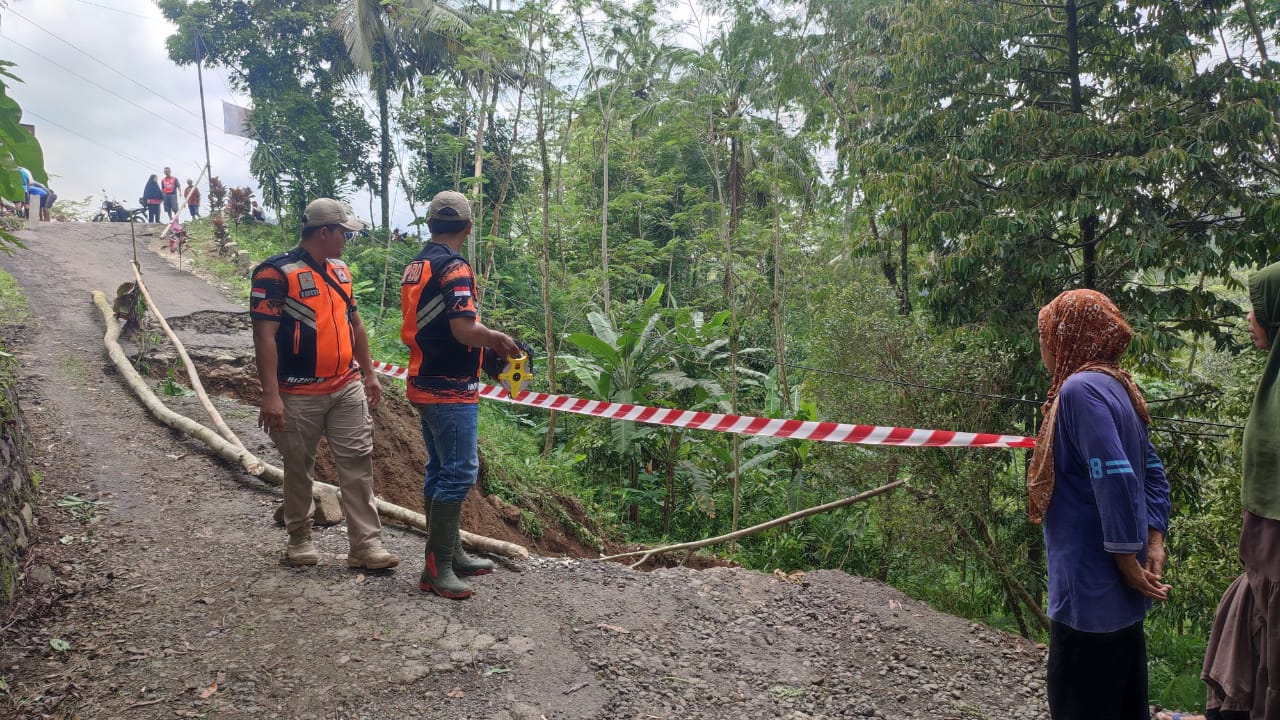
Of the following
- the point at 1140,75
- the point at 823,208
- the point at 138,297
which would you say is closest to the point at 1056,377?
the point at 1140,75

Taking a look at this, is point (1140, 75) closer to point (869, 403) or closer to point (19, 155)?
point (869, 403)

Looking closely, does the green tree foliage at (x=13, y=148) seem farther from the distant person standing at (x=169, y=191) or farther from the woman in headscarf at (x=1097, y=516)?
the distant person standing at (x=169, y=191)

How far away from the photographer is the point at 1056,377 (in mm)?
2418

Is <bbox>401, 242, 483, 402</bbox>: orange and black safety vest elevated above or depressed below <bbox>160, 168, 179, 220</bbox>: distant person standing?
below

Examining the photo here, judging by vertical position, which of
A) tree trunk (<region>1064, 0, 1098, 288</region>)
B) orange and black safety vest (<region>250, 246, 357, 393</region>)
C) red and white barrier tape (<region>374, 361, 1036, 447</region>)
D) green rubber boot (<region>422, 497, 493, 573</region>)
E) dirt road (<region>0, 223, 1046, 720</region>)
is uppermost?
tree trunk (<region>1064, 0, 1098, 288</region>)

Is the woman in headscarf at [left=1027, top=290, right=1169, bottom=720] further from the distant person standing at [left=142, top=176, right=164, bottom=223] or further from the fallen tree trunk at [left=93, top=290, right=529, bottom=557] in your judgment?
the distant person standing at [left=142, top=176, right=164, bottom=223]

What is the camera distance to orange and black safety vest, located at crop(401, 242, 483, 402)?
11.5ft

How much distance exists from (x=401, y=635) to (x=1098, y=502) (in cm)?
278

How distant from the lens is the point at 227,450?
566 centimetres

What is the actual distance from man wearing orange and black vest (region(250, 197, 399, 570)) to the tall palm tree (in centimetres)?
1636

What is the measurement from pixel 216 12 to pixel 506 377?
75.4ft

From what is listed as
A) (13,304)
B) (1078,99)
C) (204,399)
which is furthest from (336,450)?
(13,304)

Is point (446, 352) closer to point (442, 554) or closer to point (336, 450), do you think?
point (336, 450)

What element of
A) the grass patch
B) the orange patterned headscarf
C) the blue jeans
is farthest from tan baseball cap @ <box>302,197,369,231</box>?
the grass patch
